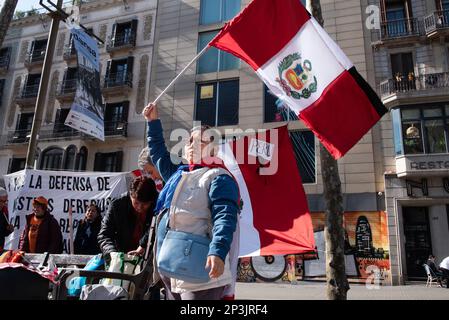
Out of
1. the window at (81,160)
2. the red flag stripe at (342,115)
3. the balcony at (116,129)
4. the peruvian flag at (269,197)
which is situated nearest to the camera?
the red flag stripe at (342,115)

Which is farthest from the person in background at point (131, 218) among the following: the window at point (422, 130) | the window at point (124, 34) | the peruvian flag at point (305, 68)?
the window at point (124, 34)

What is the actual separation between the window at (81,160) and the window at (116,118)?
1.77m

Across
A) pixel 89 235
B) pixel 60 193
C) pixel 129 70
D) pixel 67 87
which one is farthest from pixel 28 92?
pixel 89 235

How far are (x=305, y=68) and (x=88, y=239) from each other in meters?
4.31

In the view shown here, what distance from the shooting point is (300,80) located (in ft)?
15.4

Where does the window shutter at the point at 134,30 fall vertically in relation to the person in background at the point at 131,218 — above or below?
above

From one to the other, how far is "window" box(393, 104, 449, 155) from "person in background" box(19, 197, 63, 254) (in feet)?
49.2

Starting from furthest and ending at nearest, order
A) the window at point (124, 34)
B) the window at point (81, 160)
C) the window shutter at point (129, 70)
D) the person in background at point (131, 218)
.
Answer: the window at point (124, 34) < the window shutter at point (129, 70) < the window at point (81, 160) < the person in background at point (131, 218)

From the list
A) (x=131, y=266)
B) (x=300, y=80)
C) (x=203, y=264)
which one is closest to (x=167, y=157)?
(x=131, y=266)

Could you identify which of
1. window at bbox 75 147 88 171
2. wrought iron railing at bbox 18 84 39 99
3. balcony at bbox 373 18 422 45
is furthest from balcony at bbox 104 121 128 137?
balcony at bbox 373 18 422 45

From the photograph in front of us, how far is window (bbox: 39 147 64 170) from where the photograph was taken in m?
22.2

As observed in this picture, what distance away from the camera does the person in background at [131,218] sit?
3.55 meters

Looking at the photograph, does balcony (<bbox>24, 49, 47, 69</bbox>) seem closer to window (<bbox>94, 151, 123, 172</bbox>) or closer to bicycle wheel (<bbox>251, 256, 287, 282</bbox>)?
window (<bbox>94, 151, 123, 172</bbox>)

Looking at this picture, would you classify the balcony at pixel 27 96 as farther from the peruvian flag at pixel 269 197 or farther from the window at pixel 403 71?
the peruvian flag at pixel 269 197
